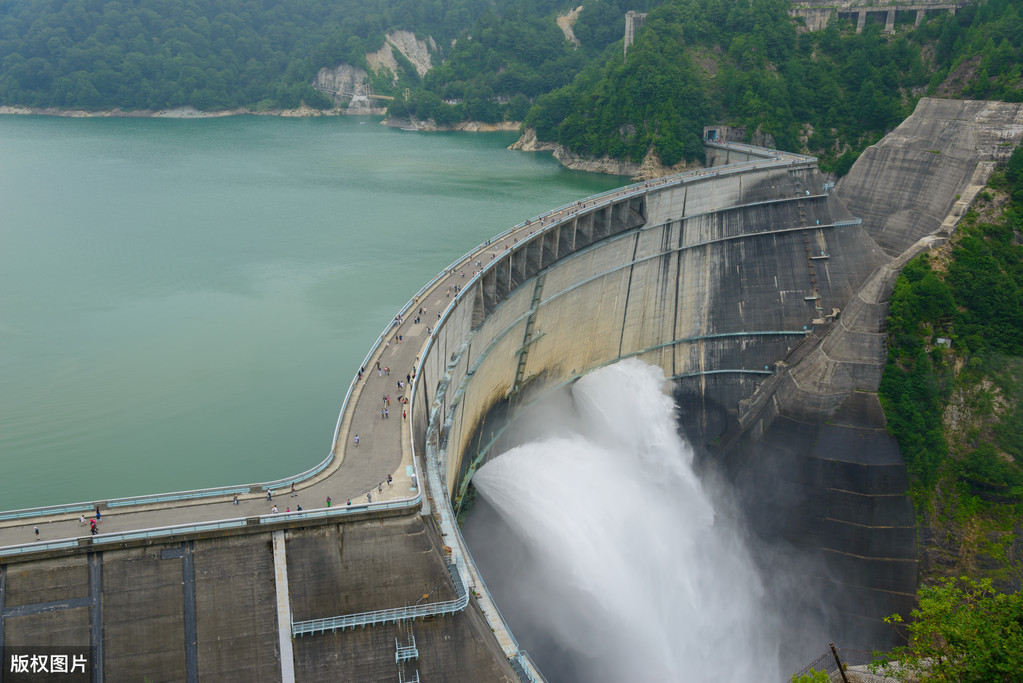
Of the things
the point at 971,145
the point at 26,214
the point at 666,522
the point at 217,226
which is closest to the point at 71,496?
the point at 666,522

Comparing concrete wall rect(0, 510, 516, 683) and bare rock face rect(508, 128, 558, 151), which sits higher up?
bare rock face rect(508, 128, 558, 151)

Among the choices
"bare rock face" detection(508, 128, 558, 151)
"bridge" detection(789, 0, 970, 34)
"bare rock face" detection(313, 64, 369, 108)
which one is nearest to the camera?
"bridge" detection(789, 0, 970, 34)

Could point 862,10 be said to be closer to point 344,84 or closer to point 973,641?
point 973,641

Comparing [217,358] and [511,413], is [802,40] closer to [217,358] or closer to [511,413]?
[511,413]

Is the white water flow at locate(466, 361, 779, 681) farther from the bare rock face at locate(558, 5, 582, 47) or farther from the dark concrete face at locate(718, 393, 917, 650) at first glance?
the bare rock face at locate(558, 5, 582, 47)

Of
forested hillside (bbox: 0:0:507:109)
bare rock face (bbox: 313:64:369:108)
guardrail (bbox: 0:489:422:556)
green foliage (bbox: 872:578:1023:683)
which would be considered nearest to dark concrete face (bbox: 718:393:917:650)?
green foliage (bbox: 872:578:1023:683)

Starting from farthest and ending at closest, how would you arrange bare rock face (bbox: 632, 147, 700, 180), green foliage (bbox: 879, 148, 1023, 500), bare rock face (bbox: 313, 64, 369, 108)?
bare rock face (bbox: 313, 64, 369, 108) → bare rock face (bbox: 632, 147, 700, 180) → green foliage (bbox: 879, 148, 1023, 500)

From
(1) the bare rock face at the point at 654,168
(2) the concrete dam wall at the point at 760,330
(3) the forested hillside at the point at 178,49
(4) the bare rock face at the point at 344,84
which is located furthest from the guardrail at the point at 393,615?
(4) the bare rock face at the point at 344,84

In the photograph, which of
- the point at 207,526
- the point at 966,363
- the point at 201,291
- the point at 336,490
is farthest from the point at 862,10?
the point at 207,526

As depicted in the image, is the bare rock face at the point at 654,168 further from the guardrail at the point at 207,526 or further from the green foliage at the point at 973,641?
the green foliage at the point at 973,641
